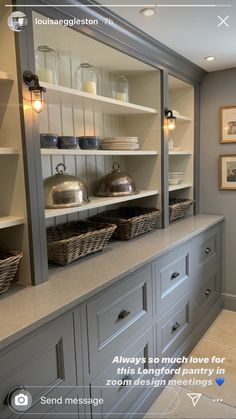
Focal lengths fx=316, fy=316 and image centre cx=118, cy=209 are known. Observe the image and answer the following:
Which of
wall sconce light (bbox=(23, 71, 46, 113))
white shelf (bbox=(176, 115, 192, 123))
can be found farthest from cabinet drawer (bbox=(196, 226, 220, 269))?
wall sconce light (bbox=(23, 71, 46, 113))

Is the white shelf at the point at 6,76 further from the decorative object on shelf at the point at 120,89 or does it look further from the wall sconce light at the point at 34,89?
the decorative object on shelf at the point at 120,89

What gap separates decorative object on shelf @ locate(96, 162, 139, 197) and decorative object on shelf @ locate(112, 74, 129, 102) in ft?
1.69

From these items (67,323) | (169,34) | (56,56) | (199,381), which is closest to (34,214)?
(67,323)

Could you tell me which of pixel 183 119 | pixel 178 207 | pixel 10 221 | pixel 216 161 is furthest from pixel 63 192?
pixel 216 161

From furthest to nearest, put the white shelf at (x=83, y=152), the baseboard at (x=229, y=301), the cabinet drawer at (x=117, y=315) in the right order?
the baseboard at (x=229, y=301) < the white shelf at (x=83, y=152) < the cabinet drawer at (x=117, y=315)

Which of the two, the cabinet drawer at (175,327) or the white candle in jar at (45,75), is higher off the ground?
the white candle in jar at (45,75)

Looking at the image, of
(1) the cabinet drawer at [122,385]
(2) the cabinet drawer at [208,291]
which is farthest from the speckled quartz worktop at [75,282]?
(2) the cabinet drawer at [208,291]

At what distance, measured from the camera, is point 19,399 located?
108 cm

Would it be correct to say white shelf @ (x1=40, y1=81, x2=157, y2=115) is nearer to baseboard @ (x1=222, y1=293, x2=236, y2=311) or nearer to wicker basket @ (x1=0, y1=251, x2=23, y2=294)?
wicker basket @ (x1=0, y1=251, x2=23, y2=294)

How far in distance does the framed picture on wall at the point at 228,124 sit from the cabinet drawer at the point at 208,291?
1.16 meters

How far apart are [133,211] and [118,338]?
115 centimetres

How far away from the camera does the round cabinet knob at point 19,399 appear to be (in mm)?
1055

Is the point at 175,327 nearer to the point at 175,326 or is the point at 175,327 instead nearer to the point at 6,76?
the point at 175,326

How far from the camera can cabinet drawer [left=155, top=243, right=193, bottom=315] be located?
6.30 feet
